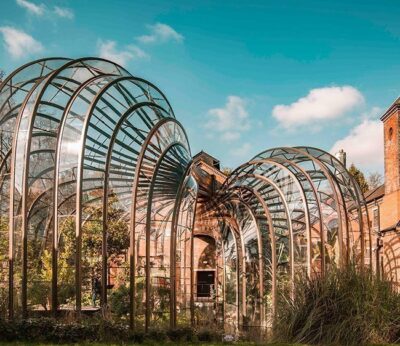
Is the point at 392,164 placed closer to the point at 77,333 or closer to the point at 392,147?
the point at 392,147

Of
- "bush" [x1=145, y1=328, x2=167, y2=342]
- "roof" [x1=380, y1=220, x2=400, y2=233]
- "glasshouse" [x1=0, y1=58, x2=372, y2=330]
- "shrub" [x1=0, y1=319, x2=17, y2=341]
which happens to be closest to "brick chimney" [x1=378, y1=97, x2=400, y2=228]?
"roof" [x1=380, y1=220, x2=400, y2=233]

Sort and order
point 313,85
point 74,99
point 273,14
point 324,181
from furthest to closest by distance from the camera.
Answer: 1. point 313,85
2. point 324,181
3. point 273,14
4. point 74,99

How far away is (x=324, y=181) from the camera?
603 inches

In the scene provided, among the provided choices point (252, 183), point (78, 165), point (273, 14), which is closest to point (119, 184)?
point (78, 165)

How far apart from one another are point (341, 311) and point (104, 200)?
15.8 ft

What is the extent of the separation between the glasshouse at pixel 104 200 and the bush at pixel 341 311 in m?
0.57

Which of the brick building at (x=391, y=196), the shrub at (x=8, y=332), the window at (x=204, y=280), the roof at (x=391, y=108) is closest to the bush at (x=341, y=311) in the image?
the shrub at (x=8, y=332)

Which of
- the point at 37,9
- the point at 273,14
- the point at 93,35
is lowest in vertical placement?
the point at 93,35

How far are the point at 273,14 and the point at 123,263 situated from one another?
781 cm

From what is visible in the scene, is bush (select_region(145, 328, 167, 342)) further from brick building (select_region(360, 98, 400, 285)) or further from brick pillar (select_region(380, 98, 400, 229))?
brick pillar (select_region(380, 98, 400, 229))

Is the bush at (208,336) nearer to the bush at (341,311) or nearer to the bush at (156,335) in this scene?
the bush at (156,335)

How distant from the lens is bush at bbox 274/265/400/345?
27.0 feet

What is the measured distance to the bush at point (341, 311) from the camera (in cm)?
824

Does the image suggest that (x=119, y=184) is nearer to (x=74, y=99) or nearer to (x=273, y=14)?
(x=74, y=99)
